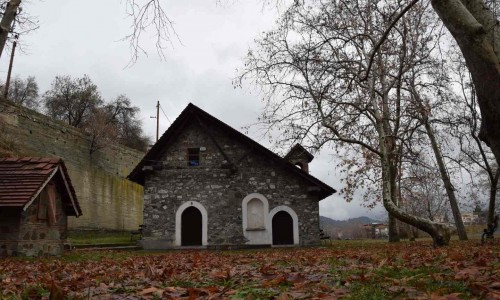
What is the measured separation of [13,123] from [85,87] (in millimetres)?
21698

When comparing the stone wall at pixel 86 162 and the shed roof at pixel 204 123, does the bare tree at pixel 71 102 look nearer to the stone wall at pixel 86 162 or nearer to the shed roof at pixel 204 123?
the stone wall at pixel 86 162

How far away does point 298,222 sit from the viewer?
60.4 ft

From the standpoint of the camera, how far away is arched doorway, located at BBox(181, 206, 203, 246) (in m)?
18.5

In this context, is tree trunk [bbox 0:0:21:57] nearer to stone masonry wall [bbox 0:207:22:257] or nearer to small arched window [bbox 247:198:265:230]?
stone masonry wall [bbox 0:207:22:257]

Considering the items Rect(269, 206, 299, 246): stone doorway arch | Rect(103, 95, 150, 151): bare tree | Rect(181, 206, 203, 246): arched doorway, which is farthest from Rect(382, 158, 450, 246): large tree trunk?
Rect(103, 95, 150, 151): bare tree

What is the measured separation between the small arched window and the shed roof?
6.86 ft

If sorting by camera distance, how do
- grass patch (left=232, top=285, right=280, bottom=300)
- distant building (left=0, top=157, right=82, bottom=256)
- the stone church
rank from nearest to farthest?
grass patch (left=232, top=285, right=280, bottom=300), distant building (left=0, top=157, right=82, bottom=256), the stone church

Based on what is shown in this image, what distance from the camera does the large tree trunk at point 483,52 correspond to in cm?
357

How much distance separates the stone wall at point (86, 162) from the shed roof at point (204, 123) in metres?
9.46

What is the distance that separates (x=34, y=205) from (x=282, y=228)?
10.3 meters

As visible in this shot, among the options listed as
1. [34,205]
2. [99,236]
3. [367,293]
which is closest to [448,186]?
[34,205]

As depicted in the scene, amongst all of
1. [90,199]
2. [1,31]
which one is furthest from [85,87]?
[1,31]

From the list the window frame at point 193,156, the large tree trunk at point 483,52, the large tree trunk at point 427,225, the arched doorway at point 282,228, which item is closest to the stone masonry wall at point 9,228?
the window frame at point 193,156

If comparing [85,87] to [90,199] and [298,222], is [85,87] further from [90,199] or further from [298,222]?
[298,222]
